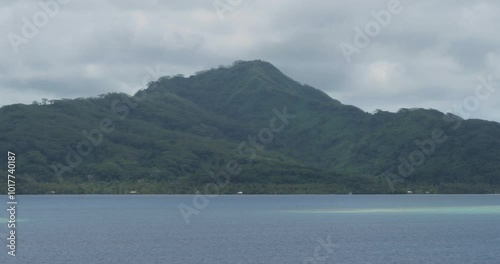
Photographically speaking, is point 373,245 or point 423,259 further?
point 373,245

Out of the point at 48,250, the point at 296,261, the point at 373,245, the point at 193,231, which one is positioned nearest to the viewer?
the point at 296,261

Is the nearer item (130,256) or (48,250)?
(130,256)

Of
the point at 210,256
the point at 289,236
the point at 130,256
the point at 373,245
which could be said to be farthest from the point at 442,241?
the point at 130,256

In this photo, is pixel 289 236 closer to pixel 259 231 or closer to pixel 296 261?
pixel 259 231

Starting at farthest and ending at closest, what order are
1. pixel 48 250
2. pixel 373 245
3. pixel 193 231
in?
pixel 193 231 → pixel 373 245 → pixel 48 250

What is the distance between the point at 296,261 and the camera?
128 meters

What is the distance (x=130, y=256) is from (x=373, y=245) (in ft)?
177

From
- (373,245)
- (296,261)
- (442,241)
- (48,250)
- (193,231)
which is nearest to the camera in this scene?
(296,261)

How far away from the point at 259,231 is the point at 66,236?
50.4 metres

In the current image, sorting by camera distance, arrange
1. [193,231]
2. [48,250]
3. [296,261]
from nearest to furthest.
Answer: [296,261] → [48,250] → [193,231]

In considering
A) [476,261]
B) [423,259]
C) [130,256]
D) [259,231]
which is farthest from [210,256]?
[259,231]

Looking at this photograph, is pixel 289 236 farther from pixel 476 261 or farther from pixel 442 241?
pixel 476 261

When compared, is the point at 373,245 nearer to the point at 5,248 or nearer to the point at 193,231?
the point at 193,231

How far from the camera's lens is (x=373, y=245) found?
156875mm
